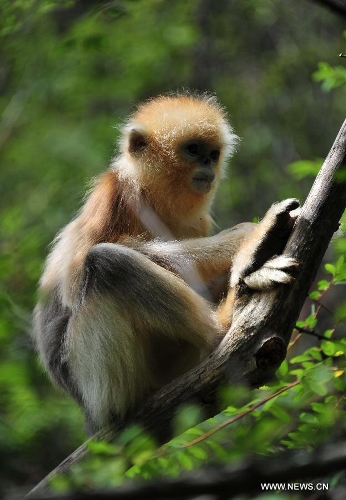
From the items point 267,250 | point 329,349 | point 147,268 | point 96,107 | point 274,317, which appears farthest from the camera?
point 96,107

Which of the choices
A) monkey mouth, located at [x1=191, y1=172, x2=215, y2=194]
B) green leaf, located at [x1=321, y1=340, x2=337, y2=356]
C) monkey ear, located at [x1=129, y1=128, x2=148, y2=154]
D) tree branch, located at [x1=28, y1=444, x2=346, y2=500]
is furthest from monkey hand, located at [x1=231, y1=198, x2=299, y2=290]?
tree branch, located at [x1=28, y1=444, x2=346, y2=500]

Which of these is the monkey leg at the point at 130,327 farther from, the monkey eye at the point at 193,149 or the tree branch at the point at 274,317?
the monkey eye at the point at 193,149

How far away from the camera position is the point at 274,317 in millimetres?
3631

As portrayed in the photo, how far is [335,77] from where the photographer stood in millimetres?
4680

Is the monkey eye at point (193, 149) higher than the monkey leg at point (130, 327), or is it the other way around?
the monkey eye at point (193, 149)

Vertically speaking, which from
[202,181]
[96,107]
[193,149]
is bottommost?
[202,181]

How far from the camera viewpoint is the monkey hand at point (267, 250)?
378cm

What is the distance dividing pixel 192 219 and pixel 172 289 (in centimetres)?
121

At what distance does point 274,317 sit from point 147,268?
0.97 meters

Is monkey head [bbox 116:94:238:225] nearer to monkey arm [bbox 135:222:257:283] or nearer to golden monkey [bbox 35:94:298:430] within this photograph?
golden monkey [bbox 35:94:298:430]

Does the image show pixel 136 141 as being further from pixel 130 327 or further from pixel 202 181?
pixel 130 327

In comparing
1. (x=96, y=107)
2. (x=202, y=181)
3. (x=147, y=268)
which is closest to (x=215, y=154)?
(x=202, y=181)

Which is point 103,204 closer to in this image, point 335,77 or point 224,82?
point 335,77

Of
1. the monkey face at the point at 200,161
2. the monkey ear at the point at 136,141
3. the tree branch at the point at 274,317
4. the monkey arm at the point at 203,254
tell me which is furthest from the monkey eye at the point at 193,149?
the tree branch at the point at 274,317
